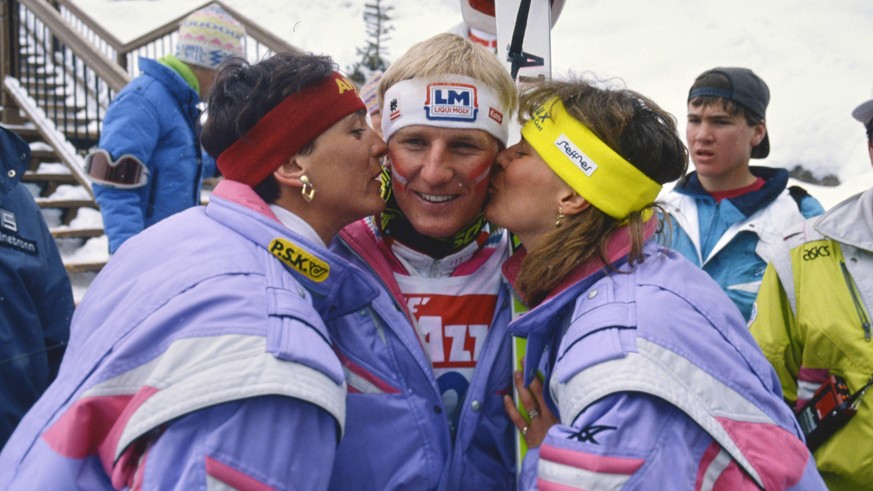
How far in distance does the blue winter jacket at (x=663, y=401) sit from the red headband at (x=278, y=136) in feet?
2.34

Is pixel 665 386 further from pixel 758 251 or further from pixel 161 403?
pixel 758 251

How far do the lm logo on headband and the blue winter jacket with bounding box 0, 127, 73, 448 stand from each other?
117 centimetres

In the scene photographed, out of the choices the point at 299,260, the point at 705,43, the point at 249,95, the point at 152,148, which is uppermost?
the point at 249,95

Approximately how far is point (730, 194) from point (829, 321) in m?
1.10

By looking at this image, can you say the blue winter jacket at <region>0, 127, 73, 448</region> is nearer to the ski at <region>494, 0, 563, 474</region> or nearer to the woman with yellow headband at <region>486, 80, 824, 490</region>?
the woman with yellow headband at <region>486, 80, 824, 490</region>

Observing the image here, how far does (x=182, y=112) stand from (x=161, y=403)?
3125 millimetres

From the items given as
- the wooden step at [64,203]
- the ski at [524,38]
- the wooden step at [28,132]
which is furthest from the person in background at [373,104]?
the wooden step at [28,132]

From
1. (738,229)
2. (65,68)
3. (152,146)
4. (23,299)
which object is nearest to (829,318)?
(738,229)

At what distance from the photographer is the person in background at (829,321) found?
87.1 inches

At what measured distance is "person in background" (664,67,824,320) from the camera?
3.00 meters

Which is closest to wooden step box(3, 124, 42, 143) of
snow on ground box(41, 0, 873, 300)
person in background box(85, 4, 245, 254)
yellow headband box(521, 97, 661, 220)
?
snow on ground box(41, 0, 873, 300)

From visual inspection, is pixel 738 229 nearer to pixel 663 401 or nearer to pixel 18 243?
pixel 663 401

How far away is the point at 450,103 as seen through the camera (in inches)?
75.3

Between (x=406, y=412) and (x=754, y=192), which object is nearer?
(x=406, y=412)
